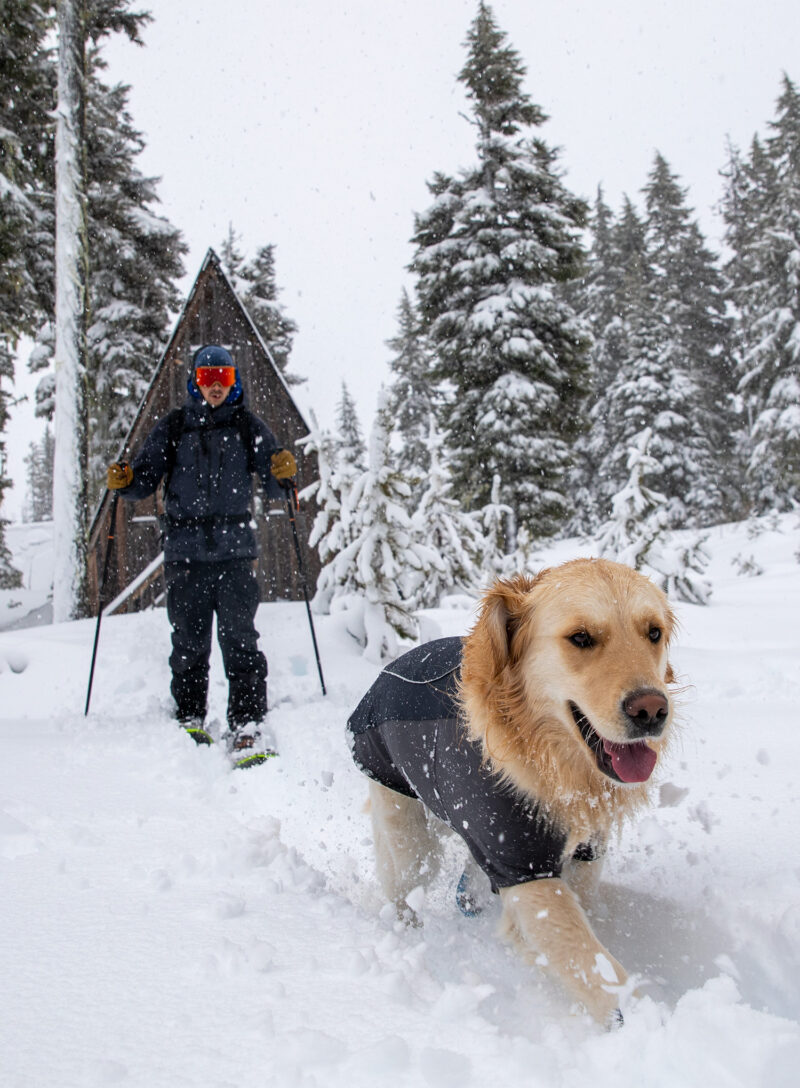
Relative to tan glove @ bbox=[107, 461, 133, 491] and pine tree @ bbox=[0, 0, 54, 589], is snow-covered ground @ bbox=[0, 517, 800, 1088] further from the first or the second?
pine tree @ bbox=[0, 0, 54, 589]

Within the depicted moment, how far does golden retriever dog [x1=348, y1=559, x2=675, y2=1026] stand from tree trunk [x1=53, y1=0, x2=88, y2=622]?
9.72 m

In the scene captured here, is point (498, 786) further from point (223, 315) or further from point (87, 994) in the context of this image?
point (223, 315)

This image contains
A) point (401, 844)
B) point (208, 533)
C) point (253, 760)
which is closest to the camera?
point (401, 844)

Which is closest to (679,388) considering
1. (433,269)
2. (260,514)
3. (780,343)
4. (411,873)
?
(780,343)

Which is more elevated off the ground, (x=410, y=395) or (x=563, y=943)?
(x=410, y=395)

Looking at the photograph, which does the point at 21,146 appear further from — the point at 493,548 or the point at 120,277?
the point at 493,548

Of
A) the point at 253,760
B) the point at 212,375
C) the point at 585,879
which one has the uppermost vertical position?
the point at 212,375

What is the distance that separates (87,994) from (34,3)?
13.9m

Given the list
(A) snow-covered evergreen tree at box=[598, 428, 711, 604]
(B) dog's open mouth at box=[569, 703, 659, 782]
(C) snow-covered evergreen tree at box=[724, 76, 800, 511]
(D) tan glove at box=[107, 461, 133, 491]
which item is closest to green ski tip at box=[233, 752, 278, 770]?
(D) tan glove at box=[107, 461, 133, 491]

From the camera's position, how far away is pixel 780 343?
22141 millimetres

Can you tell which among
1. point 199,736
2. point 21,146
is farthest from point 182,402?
point 199,736

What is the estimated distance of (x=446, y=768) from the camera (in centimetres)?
219

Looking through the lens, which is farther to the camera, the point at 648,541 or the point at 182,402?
the point at 182,402

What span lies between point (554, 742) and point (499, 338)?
16336 mm
